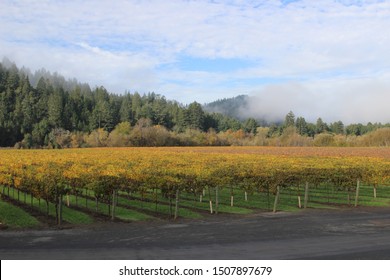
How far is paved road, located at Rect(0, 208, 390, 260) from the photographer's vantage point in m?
12.9

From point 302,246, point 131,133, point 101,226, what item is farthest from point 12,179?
point 131,133

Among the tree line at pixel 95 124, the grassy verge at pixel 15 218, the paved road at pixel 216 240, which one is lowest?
the grassy verge at pixel 15 218

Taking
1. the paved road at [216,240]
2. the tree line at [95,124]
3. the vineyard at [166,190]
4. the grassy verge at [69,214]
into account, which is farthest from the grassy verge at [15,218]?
the tree line at [95,124]

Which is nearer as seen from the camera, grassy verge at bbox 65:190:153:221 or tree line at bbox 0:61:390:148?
grassy verge at bbox 65:190:153:221

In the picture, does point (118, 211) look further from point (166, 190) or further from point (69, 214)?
point (166, 190)

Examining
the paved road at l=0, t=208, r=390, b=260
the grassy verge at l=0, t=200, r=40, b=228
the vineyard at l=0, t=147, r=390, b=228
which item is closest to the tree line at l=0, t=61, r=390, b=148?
the vineyard at l=0, t=147, r=390, b=228

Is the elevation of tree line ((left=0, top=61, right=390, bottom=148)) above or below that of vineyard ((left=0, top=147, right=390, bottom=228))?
above

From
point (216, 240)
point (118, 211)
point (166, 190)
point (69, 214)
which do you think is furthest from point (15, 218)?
point (216, 240)

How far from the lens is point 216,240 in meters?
15.2

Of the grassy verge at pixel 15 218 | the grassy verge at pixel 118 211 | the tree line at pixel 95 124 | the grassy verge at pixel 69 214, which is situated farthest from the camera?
the tree line at pixel 95 124

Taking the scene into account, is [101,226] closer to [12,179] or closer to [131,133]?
[12,179]

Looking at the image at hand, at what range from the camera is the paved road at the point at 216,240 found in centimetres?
A: 1289

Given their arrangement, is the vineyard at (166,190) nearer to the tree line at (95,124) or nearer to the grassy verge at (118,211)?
the grassy verge at (118,211)

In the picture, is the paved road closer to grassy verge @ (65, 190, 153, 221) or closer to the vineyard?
grassy verge @ (65, 190, 153, 221)
